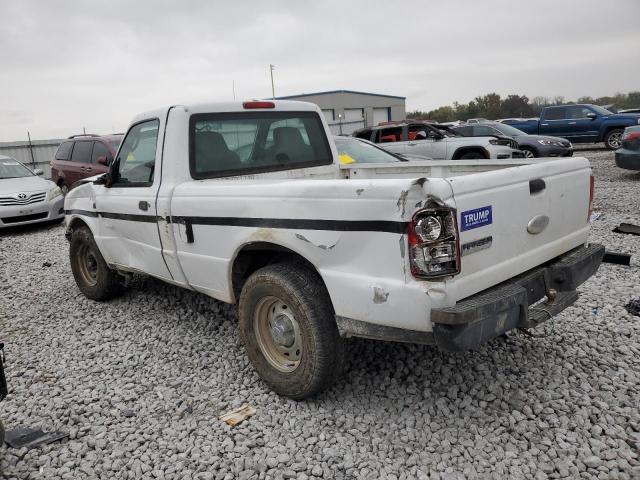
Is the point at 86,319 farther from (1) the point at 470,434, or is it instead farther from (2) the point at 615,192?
(2) the point at 615,192

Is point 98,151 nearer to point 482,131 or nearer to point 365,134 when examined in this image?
point 365,134

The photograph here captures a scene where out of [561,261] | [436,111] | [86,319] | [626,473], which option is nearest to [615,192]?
[561,261]

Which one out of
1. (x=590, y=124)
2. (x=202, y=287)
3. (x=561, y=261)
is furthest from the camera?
(x=590, y=124)

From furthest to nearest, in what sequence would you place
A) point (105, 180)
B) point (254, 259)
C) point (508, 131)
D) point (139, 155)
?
1. point (508, 131)
2. point (105, 180)
3. point (139, 155)
4. point (254, 259)

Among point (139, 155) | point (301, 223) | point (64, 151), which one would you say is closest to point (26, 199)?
point (64, 151)

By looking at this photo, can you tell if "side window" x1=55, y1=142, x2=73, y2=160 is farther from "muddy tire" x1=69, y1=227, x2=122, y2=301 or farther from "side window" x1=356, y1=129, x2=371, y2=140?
"muddy tire" x1=69, y1=227, x2=122, y2=301

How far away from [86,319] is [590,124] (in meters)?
18.5

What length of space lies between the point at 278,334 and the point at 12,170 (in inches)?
416

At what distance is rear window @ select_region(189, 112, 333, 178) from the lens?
12.9ft

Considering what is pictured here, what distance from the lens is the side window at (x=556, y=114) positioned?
18969 millimetres

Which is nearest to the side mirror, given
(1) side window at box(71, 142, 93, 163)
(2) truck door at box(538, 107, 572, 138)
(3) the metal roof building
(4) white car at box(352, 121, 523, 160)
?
(1) side window at box(71, 142, 93, 163)

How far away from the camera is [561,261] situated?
126 inches

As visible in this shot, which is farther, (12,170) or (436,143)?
(436,143)

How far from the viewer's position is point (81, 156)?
11969 millimetres
